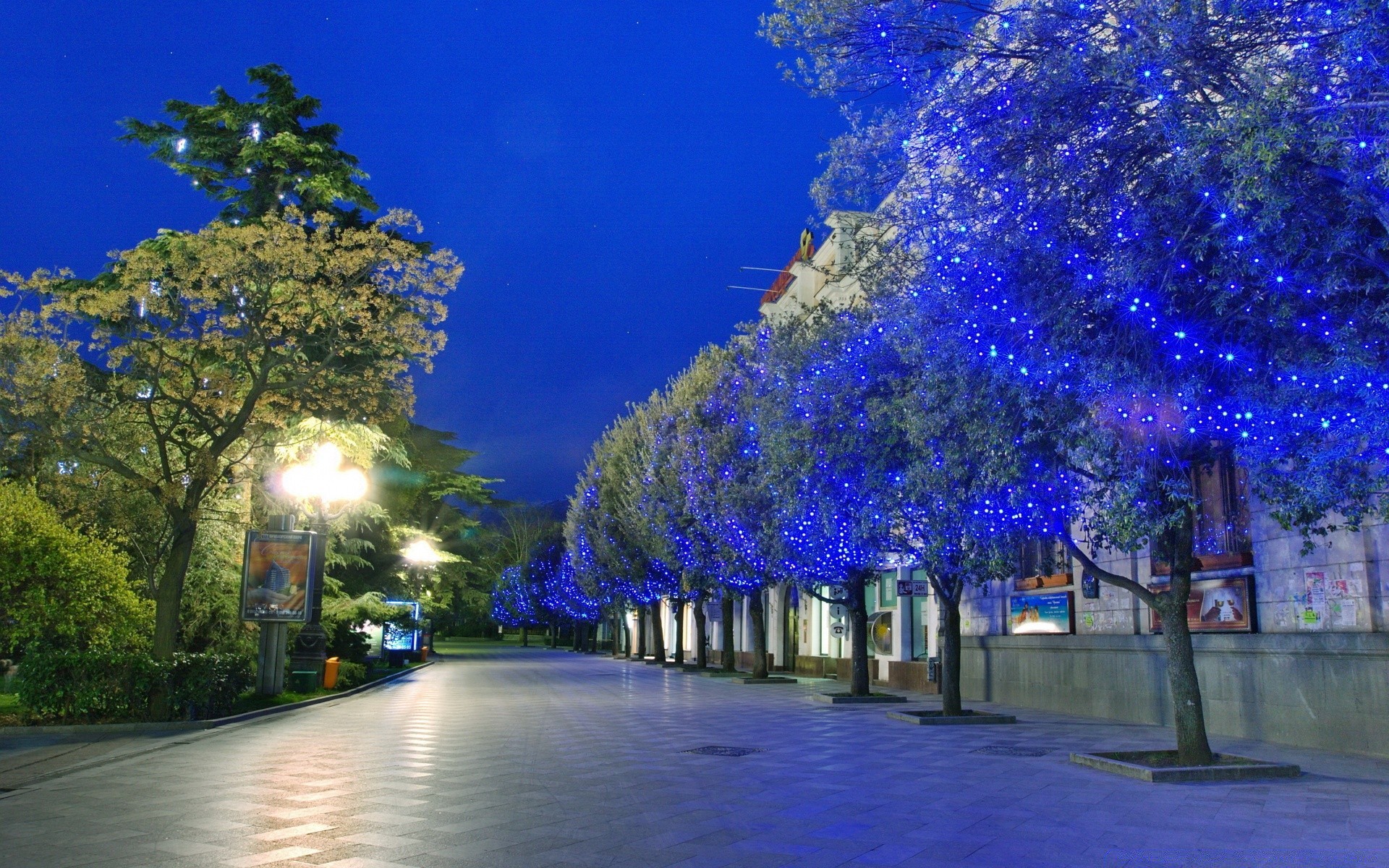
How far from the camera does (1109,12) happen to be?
9469 mm

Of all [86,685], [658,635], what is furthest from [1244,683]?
[658,635]

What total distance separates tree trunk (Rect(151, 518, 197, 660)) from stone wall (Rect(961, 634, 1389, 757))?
56.1 ft

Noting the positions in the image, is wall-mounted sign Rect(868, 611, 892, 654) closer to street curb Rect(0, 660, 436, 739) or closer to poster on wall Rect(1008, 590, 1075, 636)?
poster on wall Rect(1008, 590, 1075, 636)

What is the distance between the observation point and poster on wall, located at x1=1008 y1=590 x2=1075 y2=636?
22250mm

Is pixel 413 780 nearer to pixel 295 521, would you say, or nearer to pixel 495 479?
pixel 295 521

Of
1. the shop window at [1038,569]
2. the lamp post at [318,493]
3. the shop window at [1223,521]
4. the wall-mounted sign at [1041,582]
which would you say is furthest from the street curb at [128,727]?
the wall-mounted sign at [1041,582]

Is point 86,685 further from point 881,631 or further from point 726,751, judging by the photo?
point 881,631

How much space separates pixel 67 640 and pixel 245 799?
8927mm

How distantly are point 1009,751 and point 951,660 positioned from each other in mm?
5028

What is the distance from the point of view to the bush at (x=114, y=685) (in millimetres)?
16000

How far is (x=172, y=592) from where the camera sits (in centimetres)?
1798

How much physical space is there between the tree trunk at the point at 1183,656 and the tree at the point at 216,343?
42.0 ft

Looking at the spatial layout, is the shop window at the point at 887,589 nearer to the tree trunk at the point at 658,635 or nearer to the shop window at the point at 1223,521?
the shop window at the point at 1223,521

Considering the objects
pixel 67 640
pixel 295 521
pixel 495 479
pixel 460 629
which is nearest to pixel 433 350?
pixel 67 640
